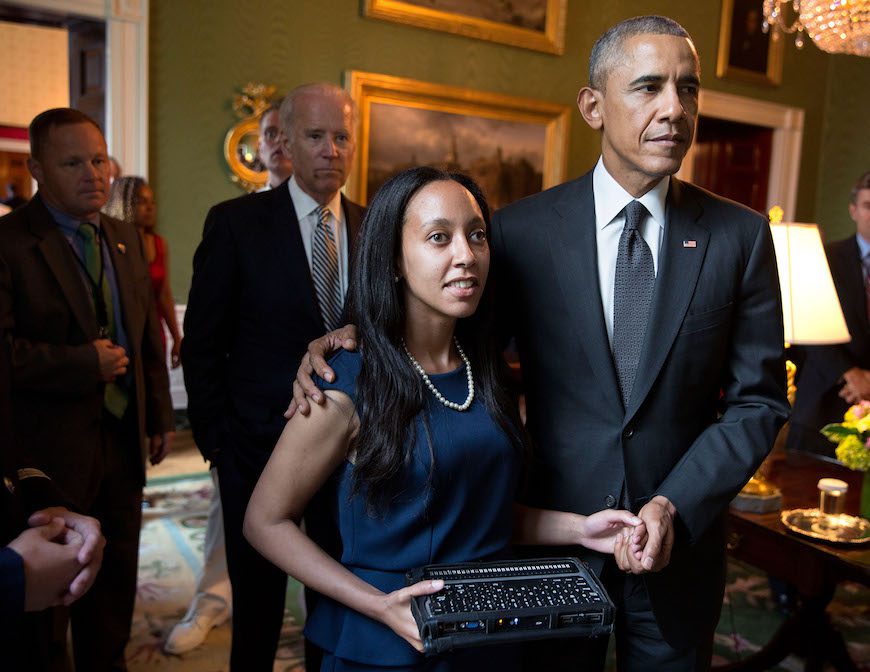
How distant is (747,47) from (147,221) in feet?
20.2

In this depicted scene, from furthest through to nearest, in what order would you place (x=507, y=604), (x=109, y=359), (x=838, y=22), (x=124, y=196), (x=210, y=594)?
(x=124, y=196) → (x=838, y=22) → (x=210, y=594) → (x=109, y=359) → (x=507, y=604)

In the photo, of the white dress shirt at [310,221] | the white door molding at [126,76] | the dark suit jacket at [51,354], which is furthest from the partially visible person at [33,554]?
the white door molding at [126,76]

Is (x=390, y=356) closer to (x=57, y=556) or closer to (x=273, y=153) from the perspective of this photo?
(x=57, y=556)

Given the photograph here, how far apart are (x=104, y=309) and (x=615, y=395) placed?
71.0 inches

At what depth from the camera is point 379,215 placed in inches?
64.4

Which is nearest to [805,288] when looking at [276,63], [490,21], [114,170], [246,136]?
[114,170]

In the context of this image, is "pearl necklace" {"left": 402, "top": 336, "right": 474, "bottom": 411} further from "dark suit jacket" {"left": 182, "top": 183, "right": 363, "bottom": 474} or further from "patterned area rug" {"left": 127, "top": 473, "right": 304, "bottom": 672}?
"patterned area rug" {"left": 127, "top": 473, "right": 304, "bottom": 672}

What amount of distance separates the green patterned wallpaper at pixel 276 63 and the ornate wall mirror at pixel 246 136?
7cm

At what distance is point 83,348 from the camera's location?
2.49 m

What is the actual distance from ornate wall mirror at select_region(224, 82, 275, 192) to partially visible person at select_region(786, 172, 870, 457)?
12.6ft

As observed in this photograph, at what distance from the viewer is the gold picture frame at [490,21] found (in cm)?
623

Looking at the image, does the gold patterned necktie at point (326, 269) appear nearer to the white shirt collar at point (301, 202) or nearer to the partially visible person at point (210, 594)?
the white shirt collar at point (301, 202)

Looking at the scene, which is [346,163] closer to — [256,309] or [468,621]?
[256,309]

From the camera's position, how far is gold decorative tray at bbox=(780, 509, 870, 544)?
2498mm
